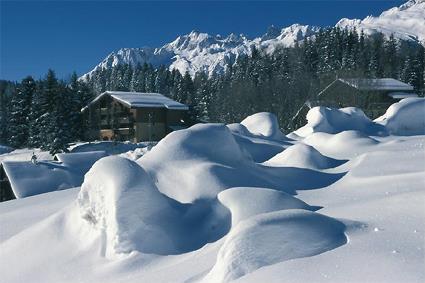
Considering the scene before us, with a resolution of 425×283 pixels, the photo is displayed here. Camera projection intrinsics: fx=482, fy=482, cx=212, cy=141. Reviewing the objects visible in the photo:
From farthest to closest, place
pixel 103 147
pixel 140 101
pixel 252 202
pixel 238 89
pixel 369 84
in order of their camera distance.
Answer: pixel 238 89 → pixel 140 101 → pixel 103 147 → pixel 369 84 → pixel 252 202

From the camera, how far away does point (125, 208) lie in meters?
5.96

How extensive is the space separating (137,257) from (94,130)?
45.9m

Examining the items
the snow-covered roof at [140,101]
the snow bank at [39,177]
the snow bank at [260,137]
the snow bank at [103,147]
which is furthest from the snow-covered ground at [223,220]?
the snow-covered roof at [140,101]

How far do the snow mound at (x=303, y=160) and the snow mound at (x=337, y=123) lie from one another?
6935 millimetres

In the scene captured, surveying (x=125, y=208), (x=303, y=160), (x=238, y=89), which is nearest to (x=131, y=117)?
(x=238, y=89)

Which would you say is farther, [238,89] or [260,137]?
[238,89]

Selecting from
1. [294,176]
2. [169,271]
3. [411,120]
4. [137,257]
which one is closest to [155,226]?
[137,257]

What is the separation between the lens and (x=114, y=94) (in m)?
49.7

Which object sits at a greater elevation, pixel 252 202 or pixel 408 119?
pixel 252 202

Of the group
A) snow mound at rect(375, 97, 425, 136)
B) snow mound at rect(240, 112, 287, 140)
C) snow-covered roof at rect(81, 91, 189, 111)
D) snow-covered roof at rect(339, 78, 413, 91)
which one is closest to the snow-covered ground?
snow mound at rect(240, 112, 287, 140)

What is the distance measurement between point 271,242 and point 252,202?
1.51 m

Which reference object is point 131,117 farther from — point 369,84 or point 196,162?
point 196,162

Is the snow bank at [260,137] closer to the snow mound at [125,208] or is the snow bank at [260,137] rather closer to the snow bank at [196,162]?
the snow bank at [196,162]

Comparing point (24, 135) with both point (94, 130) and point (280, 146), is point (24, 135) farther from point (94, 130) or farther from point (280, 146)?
point (280, 146)
